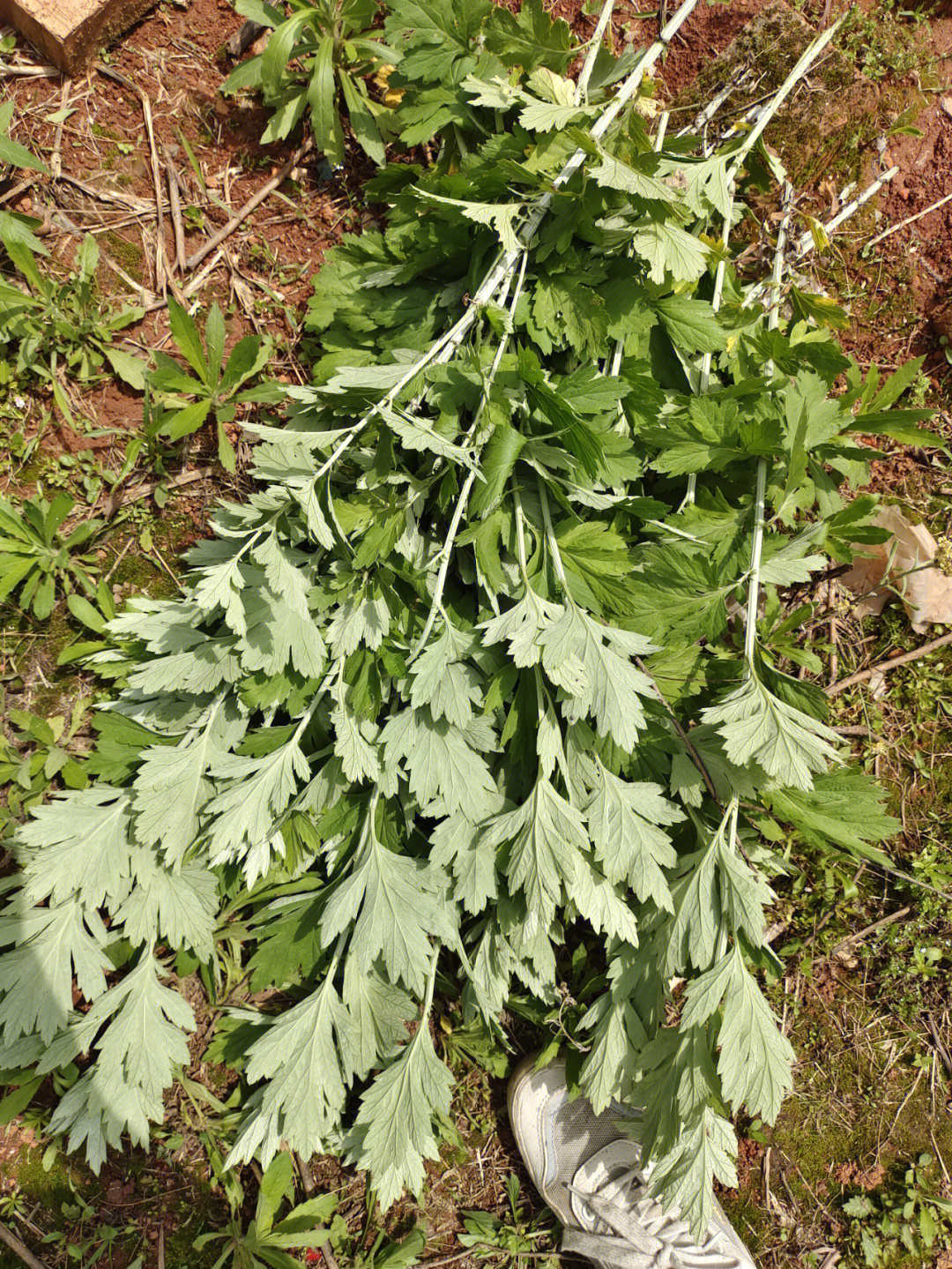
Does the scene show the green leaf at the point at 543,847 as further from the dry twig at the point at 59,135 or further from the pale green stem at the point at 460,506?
the dry twig at the point at 59,135

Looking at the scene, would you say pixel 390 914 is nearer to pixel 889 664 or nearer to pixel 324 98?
pixel 889 664

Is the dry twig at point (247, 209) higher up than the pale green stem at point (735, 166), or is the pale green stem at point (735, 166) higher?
the dry twig at point (247, 209)

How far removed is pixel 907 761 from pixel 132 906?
2.48 meters

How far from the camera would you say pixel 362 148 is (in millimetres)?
2443

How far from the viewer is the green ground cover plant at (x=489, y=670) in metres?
1.82

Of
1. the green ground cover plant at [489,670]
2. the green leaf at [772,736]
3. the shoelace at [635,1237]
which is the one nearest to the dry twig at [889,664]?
the green ground cover plant at [489,670]

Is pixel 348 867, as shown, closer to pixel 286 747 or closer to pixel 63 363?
pixel 286 747

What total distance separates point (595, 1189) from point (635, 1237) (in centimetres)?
19

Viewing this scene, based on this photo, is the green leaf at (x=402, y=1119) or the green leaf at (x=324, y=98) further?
the green leaf at (x=324, y=98)

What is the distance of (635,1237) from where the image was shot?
2533 mm

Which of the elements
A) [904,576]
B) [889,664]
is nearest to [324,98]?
[904,576]

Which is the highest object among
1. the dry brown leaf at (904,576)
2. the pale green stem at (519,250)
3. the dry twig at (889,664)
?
the pale green stem at (519,250)

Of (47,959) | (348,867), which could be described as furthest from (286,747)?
(47,959)

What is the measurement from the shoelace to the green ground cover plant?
2.36 feet
